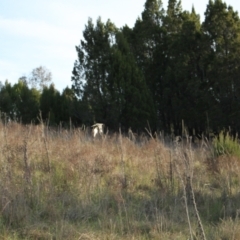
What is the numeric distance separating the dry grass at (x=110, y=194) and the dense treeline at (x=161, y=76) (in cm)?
953

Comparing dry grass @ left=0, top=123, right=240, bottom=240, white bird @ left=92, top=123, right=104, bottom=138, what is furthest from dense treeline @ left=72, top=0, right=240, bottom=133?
dry grass @ left=0, top=123, right=240, bottom=240

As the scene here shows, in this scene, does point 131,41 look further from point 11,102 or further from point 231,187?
point 231,187

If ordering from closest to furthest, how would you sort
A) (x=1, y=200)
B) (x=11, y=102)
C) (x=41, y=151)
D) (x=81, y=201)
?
(x=1, y=200) < (x=81, y=201) < (x=41, y=151) < (x=11, y=102)

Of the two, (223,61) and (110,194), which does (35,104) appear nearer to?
(223,61)

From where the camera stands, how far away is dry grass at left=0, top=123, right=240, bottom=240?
423 centimetres

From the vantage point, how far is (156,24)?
20172 mm

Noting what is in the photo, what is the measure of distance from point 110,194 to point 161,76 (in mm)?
14940

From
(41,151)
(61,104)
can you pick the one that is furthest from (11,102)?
(41,151)

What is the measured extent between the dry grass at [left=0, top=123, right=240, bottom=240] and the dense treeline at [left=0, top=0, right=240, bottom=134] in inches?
375

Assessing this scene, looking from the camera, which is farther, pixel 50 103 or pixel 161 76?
pixel 50 103

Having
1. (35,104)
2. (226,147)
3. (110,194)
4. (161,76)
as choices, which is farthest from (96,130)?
(35,104)

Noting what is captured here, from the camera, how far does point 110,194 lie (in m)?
5.29

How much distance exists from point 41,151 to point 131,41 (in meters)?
15.1

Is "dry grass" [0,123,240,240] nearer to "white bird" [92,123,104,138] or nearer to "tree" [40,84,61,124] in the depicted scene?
"white bird" [92,123,104,138]
